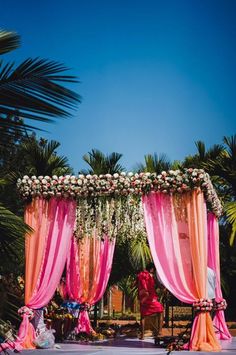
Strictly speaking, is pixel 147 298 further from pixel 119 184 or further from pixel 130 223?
pixel 119 184

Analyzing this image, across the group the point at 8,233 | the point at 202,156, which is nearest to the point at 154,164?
the point at 202,156

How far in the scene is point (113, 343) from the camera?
27.9 ft

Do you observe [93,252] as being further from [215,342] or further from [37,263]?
[215,342]

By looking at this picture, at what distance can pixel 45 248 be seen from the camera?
7738mm

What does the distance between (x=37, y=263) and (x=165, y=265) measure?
6.56 feet

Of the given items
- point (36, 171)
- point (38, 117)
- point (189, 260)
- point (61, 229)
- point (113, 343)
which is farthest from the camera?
point (36, 171)

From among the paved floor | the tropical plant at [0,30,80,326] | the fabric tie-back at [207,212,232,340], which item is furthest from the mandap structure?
the tropical plant at [0,30,80,326]

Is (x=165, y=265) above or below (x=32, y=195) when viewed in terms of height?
below

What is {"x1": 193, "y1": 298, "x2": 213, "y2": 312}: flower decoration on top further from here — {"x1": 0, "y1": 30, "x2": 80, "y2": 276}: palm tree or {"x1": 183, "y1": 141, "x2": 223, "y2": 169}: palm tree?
{"x1": 183, "y1": 141, "x2": 223, "y2": 169}: palm tree

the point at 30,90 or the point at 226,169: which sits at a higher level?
the point at 226,169

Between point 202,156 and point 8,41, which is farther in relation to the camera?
point 202,156

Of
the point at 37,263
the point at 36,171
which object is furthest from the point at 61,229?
the point at 36,171

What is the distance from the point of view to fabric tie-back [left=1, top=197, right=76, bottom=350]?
751 centimetres

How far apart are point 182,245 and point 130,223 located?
1.16 metres
